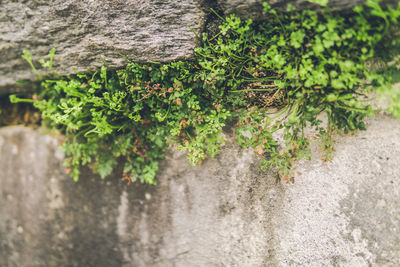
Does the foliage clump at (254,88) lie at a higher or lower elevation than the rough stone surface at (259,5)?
lower

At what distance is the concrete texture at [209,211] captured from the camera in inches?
65.7

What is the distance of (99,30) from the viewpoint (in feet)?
5.77

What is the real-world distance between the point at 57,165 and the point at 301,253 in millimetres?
2460

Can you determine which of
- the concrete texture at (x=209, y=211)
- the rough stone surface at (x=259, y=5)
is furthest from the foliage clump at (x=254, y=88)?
the concrete texture at (x=209, y=211)

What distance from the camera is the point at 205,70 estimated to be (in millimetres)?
1666

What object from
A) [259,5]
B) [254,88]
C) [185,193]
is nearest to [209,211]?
[185,193]

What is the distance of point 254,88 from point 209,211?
1.08 metres

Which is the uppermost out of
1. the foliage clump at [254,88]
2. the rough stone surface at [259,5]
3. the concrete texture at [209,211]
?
the rough stone surface at [259,5]

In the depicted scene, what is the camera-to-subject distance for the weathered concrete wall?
1.59 metres

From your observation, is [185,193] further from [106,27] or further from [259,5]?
[259,5]

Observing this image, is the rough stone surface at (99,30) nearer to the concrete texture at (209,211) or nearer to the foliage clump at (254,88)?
the foliage clump at (254,88)

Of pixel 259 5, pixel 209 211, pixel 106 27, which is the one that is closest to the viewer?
pixel 259 5

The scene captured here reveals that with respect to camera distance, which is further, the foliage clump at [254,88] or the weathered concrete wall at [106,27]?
the weathered concrete wall at [106,27]

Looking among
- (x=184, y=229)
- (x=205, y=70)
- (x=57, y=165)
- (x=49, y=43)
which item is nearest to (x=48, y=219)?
(x=57, y=165)
